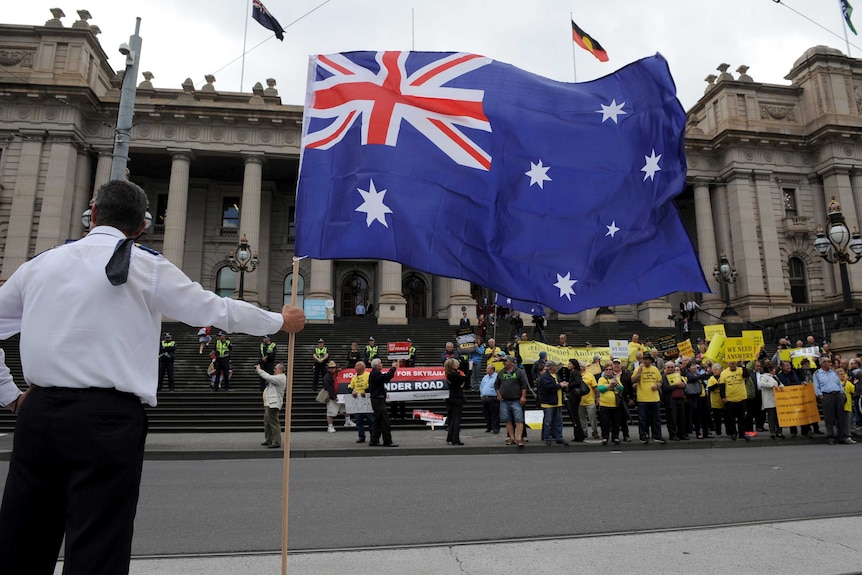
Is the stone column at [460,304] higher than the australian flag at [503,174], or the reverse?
the stone column at [460,304]

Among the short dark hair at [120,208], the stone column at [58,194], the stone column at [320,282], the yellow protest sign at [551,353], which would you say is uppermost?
the stone column at [58,194]

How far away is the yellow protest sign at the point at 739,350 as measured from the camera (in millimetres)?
20750

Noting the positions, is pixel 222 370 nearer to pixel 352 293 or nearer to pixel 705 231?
pixel 352 293

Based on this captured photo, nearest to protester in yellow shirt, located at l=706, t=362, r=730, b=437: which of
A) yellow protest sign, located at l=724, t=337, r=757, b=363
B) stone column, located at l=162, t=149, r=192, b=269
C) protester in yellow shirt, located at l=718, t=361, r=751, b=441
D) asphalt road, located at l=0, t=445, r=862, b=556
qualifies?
protester in yellow shirt, located at l=718, t=361, r=751, b=441

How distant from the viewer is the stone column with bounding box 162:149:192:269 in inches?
1438

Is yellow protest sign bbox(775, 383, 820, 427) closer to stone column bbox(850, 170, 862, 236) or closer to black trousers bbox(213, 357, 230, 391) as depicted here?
black trousers bbox(213, 357, 230, 391)

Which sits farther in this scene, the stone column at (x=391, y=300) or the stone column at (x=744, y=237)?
the stone column at (x=744, y=237)

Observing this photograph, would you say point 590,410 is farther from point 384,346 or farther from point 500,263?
point 384,346

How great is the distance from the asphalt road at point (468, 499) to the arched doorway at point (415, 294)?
33110 millimetres

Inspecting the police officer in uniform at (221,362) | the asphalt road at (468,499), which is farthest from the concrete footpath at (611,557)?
the police officer in uniform at (221,362)

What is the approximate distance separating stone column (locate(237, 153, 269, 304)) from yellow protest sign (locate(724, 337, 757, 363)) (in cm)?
2584

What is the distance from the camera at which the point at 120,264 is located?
7.97ft

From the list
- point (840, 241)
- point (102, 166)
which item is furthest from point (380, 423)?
point (102, 166)

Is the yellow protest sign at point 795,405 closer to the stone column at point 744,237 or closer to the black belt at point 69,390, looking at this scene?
the black belt at point 69,390
